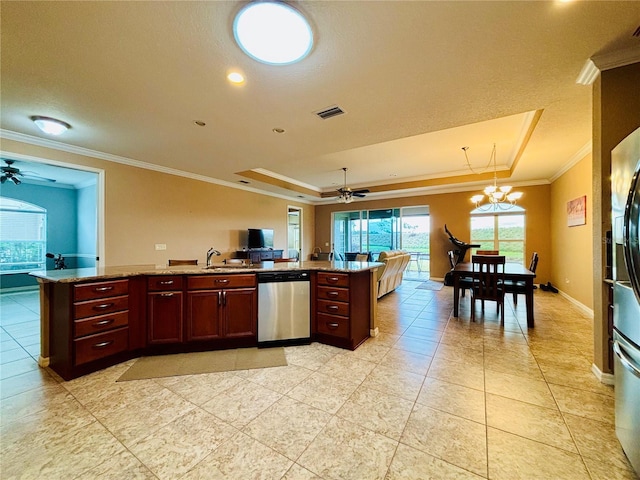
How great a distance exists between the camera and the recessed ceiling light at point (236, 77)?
88.4 inches

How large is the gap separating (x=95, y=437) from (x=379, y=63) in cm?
335

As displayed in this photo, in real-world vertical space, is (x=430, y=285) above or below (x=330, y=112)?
below

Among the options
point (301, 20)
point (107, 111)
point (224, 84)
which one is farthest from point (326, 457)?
point (107, 111)

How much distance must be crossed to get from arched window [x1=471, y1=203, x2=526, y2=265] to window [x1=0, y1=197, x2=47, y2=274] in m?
11.8

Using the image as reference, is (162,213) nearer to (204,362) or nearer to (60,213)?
(204,362)

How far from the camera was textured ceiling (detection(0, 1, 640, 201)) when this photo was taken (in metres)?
1.66

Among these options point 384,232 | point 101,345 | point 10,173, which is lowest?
point 101,345

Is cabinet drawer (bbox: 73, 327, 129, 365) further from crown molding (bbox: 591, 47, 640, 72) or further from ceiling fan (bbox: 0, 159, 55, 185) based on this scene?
crown molding (bbox: 591, 47, 640, 72)

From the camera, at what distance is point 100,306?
2400mm

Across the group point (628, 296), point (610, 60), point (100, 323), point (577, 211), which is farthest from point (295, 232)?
point (628, 296)

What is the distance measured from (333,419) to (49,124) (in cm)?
445

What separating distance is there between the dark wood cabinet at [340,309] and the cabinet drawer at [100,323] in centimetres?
201

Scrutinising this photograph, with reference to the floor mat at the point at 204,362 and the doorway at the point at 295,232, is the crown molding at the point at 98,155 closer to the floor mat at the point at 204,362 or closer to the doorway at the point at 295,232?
the doorway at the point at 295,232

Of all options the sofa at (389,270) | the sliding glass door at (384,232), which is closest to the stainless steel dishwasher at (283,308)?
the sofa at (389,270)
